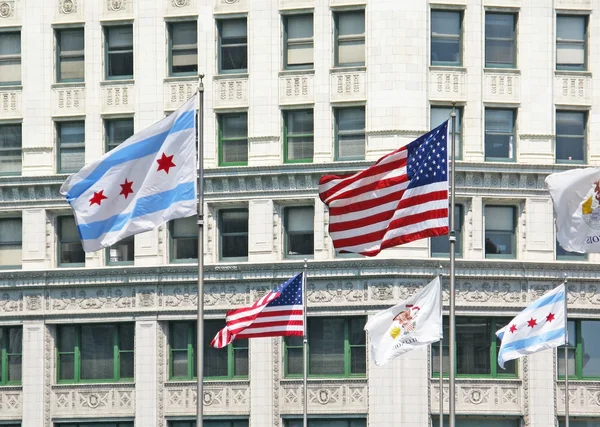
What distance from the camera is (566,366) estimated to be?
63.0m

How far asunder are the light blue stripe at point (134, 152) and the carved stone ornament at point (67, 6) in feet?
99.6

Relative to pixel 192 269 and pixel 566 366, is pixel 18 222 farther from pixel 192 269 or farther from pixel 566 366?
pixel 566 366

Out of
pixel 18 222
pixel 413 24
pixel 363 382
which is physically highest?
pixel 413 24

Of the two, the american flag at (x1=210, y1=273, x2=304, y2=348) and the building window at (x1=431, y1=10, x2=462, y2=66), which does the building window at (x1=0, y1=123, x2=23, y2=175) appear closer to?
the building window at (x1=431, y1=10, x2=462, y2=66)

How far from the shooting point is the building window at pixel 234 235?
229 ft

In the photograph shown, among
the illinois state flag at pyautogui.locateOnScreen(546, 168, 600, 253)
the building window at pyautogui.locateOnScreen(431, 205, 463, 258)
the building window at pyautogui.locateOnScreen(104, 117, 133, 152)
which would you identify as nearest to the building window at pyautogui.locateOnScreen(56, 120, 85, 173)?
the building window at pyautogui.locateOnScreen(104, 117, 133, 152)

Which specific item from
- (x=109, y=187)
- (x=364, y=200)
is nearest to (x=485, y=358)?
(x=364, y=200)

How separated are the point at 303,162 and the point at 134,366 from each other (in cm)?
963

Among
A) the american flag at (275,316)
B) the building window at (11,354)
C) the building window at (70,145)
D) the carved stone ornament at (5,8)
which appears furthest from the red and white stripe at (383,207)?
the carved stone ornament at (5,8)

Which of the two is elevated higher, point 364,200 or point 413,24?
point 413,24

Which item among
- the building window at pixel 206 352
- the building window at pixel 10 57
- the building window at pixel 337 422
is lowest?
the building window at pixel 337 422

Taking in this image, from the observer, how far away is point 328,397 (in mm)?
67938

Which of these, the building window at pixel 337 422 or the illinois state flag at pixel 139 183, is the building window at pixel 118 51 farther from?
the illinois state flag at pixel 139 183

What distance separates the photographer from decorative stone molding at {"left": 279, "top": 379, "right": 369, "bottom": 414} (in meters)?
67.6
